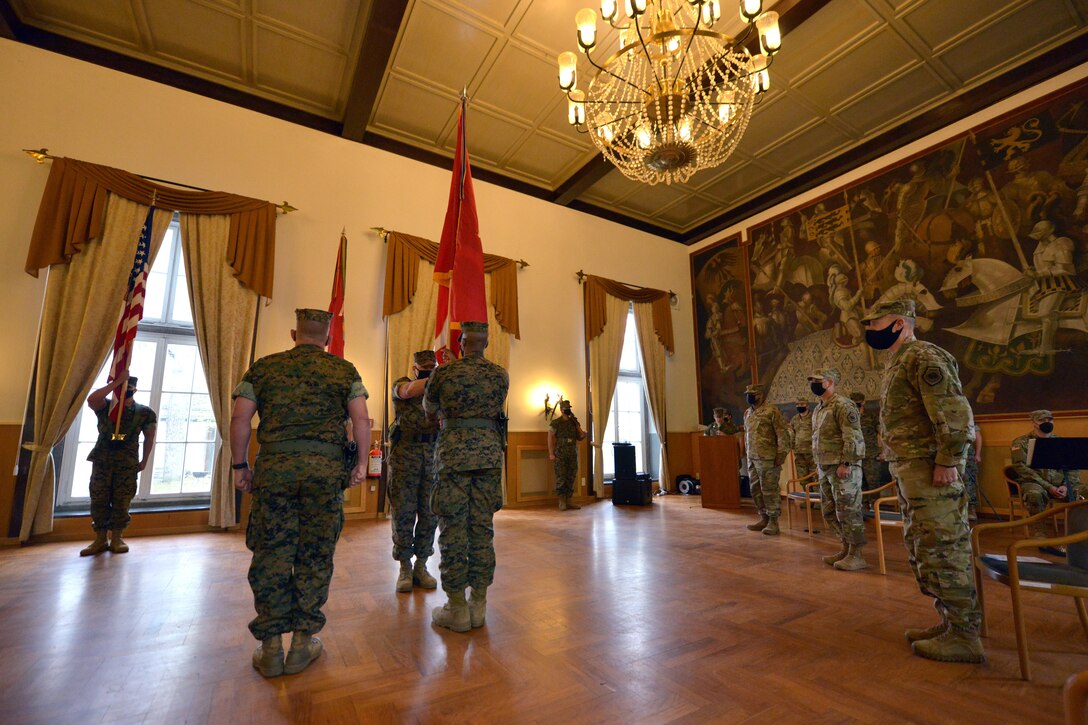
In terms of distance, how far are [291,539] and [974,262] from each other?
8849 millimetres

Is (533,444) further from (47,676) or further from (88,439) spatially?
(47,676)

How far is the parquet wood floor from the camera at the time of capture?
1862 millimetres

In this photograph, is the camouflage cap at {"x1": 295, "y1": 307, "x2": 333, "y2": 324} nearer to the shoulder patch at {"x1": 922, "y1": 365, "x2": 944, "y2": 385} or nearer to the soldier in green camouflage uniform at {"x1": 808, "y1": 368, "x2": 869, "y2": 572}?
the shoulder patch at {"x1": 922, "y1": 365, "x2": 944, "y2": 385}

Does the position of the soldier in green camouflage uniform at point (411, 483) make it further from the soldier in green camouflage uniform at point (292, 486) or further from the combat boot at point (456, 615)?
the soldier in green camouflage uniform at point (292, 486)

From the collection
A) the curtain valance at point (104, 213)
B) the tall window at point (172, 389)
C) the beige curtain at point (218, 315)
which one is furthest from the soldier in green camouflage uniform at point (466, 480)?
the curtain valance at point (104, 213)

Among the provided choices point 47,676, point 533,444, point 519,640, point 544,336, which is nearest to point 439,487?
point 519,640

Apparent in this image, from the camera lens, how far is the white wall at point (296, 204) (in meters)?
5.67

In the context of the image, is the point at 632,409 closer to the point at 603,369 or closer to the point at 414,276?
the point at 603,369

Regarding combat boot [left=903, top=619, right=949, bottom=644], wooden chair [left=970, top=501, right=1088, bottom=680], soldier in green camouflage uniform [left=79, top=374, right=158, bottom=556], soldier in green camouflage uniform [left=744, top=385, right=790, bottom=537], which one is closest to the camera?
wooden chair [left=970, top=501, right=1088, bottom=680]

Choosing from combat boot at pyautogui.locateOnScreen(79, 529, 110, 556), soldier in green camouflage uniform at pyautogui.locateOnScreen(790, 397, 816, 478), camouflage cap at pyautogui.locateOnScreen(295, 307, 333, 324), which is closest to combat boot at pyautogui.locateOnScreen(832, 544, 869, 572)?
soldier in green camouflage uniform at pyautogui.locateOnScreen(790, 397, 816, 478)

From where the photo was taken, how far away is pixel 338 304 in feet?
22.4

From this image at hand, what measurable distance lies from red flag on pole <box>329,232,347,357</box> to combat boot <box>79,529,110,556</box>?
9.42 feet

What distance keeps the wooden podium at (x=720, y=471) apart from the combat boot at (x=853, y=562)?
11.6 feet

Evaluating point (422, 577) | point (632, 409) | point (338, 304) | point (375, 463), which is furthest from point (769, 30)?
point (632, 409)
